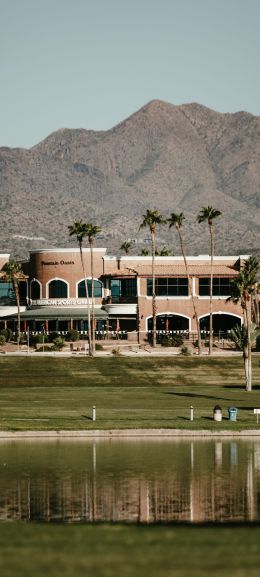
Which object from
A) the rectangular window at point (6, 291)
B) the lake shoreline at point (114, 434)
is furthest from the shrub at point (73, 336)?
the lake shoreline at point (114, 434)

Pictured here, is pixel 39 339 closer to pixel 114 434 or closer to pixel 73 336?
pixel 73 336

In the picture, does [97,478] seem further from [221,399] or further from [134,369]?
[134,369]

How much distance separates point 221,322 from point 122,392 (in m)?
62.1

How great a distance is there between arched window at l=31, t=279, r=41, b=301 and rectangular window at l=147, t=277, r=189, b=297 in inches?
560

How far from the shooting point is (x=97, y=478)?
44844mm

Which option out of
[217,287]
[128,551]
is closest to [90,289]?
[217,287]

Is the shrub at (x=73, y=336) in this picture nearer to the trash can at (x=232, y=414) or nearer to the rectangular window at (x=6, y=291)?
the rectangular window at (x=6, y=291)

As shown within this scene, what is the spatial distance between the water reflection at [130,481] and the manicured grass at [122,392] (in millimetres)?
5346

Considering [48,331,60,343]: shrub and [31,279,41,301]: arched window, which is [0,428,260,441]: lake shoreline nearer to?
[48,331,60,343]: shrub

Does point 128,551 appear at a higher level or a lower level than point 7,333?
higher

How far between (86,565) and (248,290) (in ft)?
218

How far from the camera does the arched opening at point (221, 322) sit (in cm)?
14288

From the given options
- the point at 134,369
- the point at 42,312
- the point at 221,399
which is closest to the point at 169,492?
the point at 221,399

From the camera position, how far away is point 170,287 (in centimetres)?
14412
